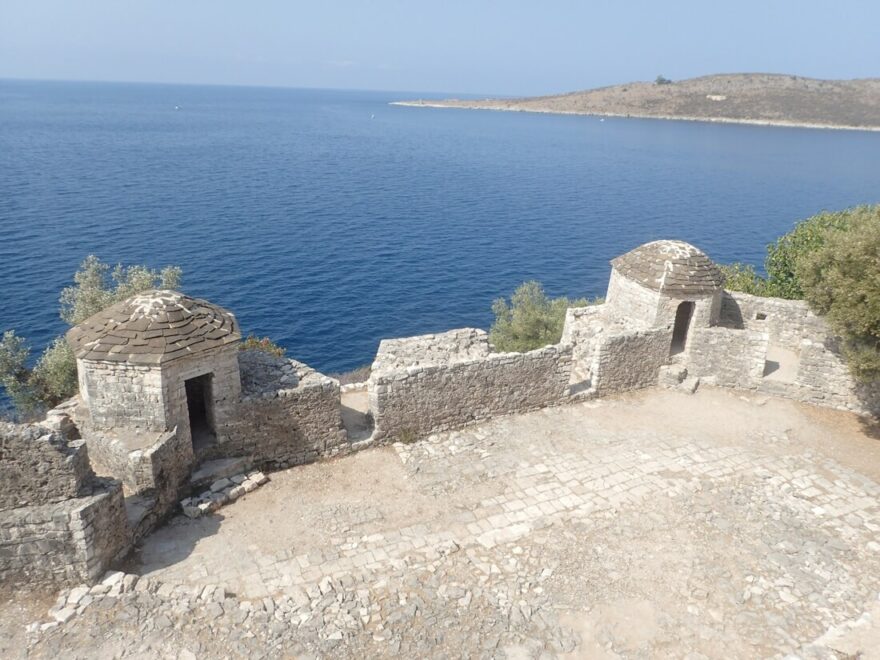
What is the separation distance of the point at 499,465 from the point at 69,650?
8.03 m

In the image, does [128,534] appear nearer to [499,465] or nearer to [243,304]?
[499,465]

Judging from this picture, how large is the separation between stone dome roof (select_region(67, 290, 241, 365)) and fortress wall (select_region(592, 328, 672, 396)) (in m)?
9.16

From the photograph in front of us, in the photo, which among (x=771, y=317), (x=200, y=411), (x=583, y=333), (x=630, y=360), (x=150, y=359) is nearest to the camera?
(x=150, y=359)

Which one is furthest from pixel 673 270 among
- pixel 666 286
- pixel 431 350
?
pixel 431 350

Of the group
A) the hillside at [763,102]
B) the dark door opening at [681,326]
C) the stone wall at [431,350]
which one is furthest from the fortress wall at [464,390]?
the hillside at [763,102]

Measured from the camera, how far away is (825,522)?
459 inches

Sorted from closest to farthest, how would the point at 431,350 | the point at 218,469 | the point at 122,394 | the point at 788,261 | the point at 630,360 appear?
the point at 122,394, the point at 218,469, the point at 431,350, the point at 630,360, the point at 788,261

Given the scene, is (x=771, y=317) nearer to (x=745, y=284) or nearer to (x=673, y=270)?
(x=673, y=270)

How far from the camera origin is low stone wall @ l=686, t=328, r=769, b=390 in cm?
1664

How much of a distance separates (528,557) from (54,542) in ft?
23.9

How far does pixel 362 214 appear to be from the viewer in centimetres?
5819

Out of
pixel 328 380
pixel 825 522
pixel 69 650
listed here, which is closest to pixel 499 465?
pixel 328 380

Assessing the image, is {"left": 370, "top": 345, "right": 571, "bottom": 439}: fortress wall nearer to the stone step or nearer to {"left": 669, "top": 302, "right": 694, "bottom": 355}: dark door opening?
the stone step

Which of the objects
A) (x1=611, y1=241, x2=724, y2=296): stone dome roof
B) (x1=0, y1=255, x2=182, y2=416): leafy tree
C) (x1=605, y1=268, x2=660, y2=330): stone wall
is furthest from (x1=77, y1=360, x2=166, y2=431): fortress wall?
(x1=611, y1=241, x2=724, y2=296): stone dome roof
